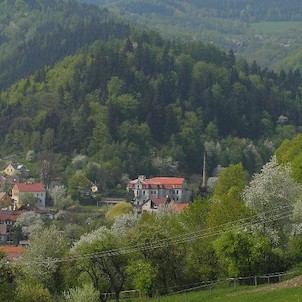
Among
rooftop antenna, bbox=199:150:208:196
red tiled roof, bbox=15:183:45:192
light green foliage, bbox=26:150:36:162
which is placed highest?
light green foliage, bbox=26:150:36:162

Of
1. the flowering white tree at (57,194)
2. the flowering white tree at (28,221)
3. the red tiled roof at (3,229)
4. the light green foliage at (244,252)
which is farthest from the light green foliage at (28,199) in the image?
the light green foliage at (244,252)

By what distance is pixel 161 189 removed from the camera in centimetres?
13100

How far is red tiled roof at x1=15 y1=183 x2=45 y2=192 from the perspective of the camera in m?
124

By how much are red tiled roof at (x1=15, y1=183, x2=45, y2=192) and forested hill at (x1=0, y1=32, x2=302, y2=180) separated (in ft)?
53.3

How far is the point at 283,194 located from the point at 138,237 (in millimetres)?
9296

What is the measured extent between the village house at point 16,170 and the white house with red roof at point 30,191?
12.0m

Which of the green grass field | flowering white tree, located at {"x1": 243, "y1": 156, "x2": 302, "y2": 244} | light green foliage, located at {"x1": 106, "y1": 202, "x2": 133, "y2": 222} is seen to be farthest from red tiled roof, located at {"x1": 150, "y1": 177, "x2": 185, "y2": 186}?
the green grass field

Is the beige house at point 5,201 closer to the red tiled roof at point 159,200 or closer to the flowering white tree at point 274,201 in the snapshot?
the red tiled roof at point 159,200

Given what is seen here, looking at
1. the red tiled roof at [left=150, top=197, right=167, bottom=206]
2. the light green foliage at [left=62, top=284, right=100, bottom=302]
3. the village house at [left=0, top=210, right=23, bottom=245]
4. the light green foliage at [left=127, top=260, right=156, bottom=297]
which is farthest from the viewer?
the red tiled roof at [left=150, top=197, right=167, bottom=206]

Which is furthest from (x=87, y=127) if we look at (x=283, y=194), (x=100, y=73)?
(x=283, y=194)

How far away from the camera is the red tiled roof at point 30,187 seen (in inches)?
4873

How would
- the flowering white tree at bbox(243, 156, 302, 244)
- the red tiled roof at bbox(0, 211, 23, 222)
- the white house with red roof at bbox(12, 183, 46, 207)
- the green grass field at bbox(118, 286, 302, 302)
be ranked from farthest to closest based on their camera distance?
1. the white house with red roof at bbox(12, 183, 46, 207)
2. the red tiled roof at bbox(0, 211, 23, 222)
3. the flowering white tree at bbox(243, 156, 302, 244)
4. the green grass field at bbox(118, 286, 302, 302)

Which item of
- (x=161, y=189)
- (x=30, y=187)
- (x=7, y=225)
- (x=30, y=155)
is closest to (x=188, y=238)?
(x=7, y=225)

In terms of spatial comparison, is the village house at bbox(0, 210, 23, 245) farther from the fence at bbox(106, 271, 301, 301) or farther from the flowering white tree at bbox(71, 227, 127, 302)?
the fence at bbox(106, 271, 301, 301)
